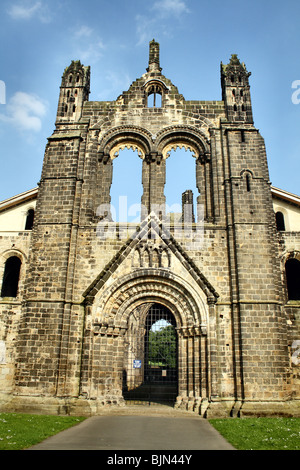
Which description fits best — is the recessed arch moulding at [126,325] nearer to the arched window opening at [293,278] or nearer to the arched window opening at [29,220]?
the arched window opening at [293,278]

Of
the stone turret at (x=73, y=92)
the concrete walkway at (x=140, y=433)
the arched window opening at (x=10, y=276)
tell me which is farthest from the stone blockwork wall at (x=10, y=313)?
the stone turret at (x=73, y=92)

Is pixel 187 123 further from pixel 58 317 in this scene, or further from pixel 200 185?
pixel 58 317

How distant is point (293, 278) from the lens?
1773cm

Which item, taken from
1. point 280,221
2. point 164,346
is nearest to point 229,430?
point 164,346

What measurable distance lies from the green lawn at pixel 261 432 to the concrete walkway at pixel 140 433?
32cm

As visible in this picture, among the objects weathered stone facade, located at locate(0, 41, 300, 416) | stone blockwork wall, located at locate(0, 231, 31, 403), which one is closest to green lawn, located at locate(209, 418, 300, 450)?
weathered stone facade, located at locate(0, 41, 300, 416)

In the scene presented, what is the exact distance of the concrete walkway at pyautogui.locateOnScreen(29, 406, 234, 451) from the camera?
8.36 meters

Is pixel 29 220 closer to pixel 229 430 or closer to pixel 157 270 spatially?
pixel 157 270

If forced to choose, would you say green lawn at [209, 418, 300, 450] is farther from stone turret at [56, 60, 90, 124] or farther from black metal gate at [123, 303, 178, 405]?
stone turret at [56, 60, 90, 124]

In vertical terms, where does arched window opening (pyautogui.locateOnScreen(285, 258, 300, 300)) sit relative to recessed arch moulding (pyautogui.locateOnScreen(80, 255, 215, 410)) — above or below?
A: above

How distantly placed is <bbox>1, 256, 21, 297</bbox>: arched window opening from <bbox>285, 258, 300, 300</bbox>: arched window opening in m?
12.3

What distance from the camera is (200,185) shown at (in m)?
17.4

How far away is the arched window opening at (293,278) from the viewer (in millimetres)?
17438

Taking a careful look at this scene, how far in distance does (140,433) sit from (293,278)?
10.7 meters
